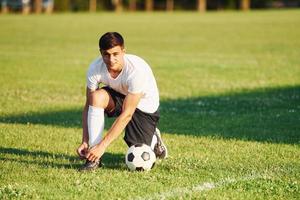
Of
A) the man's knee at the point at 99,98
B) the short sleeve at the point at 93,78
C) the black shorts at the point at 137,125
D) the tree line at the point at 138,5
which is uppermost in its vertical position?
the short sleeve at the point at 93,78

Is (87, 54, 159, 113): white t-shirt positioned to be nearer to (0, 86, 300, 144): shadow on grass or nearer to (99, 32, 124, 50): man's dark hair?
(99, 32, 124, 50): man's dark hair

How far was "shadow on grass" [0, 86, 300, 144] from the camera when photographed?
11.1m

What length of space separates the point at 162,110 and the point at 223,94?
3095 millimetres

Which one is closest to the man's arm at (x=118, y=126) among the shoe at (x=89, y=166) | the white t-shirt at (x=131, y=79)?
the white t-shirt at (x=131, y=79)

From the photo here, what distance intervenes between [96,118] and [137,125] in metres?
0.60

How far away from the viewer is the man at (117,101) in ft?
25.3

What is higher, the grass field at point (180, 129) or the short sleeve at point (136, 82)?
the short sleeve at point (136, 82)

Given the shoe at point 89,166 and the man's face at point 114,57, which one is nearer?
the man's face at point 114,57

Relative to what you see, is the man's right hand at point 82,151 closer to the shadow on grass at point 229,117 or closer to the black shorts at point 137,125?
the black shorts at point 137,125

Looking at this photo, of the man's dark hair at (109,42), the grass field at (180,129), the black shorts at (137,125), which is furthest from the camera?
the black shorts at (137,125)

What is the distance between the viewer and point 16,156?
9023 millimetres

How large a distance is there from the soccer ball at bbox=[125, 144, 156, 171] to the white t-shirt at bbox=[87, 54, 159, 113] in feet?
1.96

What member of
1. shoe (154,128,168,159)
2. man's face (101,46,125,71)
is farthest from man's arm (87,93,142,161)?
shoe (154,128,168,159)

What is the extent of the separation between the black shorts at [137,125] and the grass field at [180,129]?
0.39m
